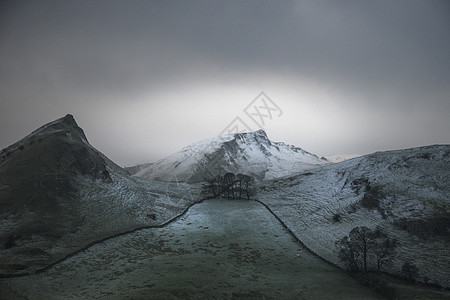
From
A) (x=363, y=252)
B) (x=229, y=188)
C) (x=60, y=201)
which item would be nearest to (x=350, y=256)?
(x=363, y=252)

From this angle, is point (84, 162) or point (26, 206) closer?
point (26, 206)

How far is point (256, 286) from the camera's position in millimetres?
33406

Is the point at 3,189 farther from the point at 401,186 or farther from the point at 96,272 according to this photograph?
the point at 401,186

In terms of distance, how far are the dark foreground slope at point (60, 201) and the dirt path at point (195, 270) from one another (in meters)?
6.05

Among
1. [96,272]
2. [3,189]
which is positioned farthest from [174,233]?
[3,189]

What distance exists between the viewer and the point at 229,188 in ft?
349

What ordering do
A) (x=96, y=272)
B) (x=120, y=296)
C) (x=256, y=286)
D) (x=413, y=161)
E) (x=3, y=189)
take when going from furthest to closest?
(x=413, y=161) → (x=3, y=189) → (x=96, y=272) → (x=256, y=286) → (x=120, y=296)

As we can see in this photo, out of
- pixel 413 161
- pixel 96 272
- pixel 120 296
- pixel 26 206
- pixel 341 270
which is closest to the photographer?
pixel 120 296

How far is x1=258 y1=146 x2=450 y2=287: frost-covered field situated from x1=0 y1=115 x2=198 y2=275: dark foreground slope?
4176 centimetres

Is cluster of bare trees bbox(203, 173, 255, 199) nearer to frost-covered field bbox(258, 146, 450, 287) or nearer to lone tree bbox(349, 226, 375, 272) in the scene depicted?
frost-covered field bbox(258, 146, 450, 287)

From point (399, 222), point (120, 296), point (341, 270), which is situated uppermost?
point (399, 222)

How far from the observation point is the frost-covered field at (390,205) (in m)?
48.4

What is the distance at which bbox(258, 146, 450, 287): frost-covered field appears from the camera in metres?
48.4

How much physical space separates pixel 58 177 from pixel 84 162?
14.3 m
